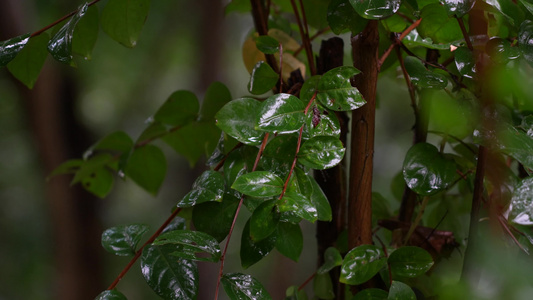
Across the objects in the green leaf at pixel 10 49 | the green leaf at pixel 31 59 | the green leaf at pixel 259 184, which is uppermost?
the green leaf at pixel 10 49

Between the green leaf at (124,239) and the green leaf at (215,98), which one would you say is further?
the green leaf at (215,98)

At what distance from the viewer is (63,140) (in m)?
1.68

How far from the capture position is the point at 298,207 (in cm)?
28

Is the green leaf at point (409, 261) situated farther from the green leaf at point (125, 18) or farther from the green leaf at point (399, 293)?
the green leaf at point (125, 18)

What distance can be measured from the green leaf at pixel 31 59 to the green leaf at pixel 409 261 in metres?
0.34

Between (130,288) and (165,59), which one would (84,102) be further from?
(130,288)

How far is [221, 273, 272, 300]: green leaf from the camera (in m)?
0.30

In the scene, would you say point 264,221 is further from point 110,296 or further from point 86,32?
point 86,32

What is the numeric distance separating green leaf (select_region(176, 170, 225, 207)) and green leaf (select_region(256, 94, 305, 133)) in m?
0.06

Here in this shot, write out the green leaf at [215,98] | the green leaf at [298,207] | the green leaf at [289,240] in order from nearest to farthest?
1. the green leaf at [298,207]
2. the green leaf at [289,240]
3. the green leaf at [215,98]

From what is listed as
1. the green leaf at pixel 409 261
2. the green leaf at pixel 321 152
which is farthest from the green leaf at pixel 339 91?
the green leaf at pixel 409 261

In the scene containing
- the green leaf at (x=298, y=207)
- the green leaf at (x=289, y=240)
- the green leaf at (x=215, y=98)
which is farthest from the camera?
the green leaf at (x=215, y=98)

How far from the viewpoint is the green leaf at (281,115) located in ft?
0.98

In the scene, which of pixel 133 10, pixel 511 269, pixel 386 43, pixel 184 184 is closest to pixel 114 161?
pixel 133 10
